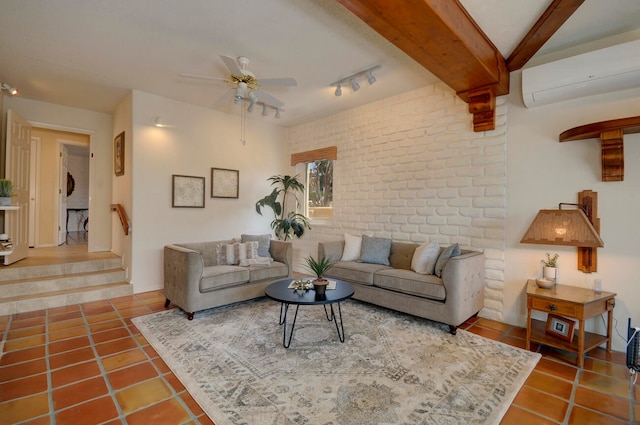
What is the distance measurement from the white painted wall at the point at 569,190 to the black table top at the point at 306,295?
186cm

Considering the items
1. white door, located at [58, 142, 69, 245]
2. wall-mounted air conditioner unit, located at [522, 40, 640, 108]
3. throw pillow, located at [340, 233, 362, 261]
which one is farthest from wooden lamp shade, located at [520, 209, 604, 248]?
white door, located at [58, 142, 69, 245]

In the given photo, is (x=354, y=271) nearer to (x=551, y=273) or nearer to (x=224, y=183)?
(x=551, y=273)

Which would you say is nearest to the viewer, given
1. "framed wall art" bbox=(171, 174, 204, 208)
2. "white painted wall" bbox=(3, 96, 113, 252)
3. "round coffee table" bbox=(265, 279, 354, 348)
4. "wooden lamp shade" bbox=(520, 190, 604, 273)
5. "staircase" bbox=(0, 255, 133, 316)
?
"wooden lamp shade" bbox=(520, 190, 604, 273)

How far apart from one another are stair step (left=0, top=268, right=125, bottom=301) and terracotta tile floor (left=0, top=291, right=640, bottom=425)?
801mm

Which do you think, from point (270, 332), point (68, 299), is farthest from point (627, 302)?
point (68, 299)

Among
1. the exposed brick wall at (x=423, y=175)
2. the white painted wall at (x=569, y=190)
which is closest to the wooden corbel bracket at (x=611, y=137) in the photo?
the white painted wall at (x=569, y=190)

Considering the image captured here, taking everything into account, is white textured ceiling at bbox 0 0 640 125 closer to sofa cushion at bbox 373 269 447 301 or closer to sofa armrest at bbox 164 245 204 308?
sofa armrest at bbox 164 245 204 308

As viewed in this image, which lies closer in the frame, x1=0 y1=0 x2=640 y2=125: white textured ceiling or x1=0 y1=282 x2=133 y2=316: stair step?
x1=0 y1=0 x2=640 y2=125: white textured ceiling

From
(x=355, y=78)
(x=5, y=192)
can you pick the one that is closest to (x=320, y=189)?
(x=355, y=78)

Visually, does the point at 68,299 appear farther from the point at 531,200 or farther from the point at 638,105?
the point at 638,105

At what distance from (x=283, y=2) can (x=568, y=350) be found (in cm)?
359

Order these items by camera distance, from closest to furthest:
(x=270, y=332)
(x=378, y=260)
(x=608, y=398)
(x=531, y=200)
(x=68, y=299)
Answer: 1. (x=608, y=398)
2. (x=270, y=332)
3. (x=531, y=200)
4. (x=68, y=299)
5. (x=378, y=260)

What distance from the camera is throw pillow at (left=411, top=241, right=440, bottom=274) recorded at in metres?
3.31

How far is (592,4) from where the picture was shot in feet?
7.52
